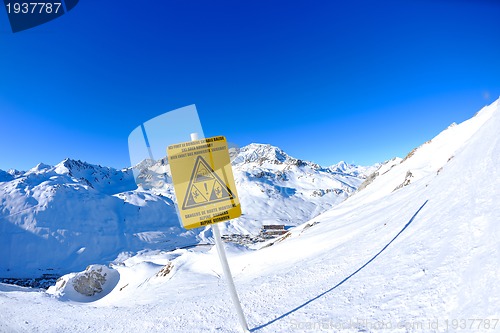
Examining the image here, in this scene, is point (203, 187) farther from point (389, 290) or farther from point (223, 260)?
point (389, 290)

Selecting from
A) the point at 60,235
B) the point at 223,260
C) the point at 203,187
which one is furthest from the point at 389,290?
the point at 60,235

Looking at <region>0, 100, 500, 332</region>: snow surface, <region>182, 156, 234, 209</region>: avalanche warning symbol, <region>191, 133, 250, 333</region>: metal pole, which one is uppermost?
<region>182, 156, 234, 209</region>: avalanche warning symbol

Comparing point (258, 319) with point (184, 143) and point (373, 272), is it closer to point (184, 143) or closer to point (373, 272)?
point (373, 272)

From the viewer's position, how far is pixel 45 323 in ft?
24.3

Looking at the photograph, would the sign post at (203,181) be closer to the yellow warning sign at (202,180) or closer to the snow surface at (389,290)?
the yellow warning sign at (202,180)

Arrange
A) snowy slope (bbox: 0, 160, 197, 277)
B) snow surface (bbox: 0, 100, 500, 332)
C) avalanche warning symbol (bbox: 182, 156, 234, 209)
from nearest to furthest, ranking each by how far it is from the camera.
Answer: snow surface (bbox: 0, 100, 500, 332)
avalanche warning symbol (bbox: 182, 156, 234, 209)
snowy slope (bbox: 0, 160, 197, 277)

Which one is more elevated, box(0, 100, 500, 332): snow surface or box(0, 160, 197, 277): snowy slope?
box(0, 160, 197, 277): snowy slope

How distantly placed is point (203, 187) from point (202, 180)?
10 cm

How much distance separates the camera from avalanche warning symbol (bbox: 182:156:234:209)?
12.3ft

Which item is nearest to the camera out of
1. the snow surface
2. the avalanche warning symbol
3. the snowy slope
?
the snow surface

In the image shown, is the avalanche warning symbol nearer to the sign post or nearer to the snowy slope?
the sign post

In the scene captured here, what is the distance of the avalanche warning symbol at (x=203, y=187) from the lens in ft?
12.3

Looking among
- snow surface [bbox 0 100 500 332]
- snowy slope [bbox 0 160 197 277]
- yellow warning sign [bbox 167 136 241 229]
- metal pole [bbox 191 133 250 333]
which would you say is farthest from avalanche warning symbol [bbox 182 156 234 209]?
snowy slope [bbox 0 160 197 277]

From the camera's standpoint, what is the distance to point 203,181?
377 cm
